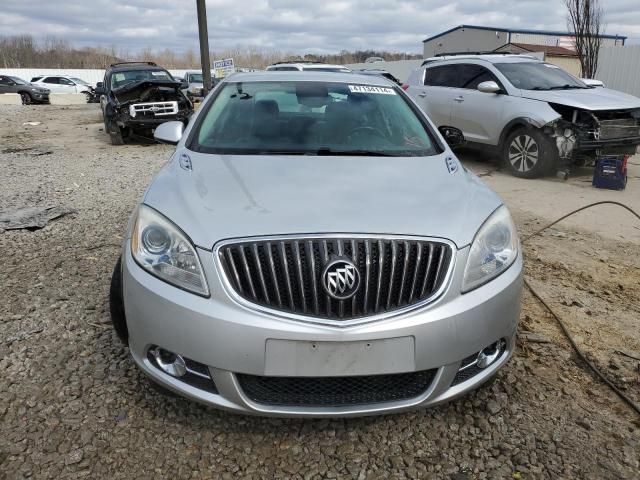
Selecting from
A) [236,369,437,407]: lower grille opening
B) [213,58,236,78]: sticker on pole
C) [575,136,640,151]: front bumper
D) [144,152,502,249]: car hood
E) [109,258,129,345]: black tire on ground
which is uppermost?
[213,58,236,78]: sticker on pole

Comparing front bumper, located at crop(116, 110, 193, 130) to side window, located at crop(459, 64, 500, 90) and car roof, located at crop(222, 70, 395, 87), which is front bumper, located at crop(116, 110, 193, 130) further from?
car roof, located at crop(222, 70, 395, 87)

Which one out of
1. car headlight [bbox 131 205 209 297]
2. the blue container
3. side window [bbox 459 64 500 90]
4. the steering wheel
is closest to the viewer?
car headlight [bbox 131 205 209 297]

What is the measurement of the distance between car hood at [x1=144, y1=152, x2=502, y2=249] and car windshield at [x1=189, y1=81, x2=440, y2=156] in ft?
0.61

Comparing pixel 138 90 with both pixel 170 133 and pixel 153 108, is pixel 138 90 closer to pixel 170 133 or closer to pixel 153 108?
pixel 153 108

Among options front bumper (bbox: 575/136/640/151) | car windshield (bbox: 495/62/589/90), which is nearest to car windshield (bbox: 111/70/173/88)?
car windshield (bbox: 495/62/589/90)

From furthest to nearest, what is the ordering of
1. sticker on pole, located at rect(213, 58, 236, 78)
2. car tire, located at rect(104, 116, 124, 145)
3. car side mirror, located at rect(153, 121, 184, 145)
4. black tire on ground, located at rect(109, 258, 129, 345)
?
1. sticker on pole, located at rect(213, 58, 236, 78)
2. car tire, located at rect(104, 116, 124, 145)
3. car side mirror, located at rect(153, 121, 184, 145)
4. black tire on ground, located at rect(109, 258, 129, 345)

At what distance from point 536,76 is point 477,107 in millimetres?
1002

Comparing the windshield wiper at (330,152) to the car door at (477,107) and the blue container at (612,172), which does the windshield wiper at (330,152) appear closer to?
the blue container at (612,172)

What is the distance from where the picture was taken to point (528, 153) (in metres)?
7.55

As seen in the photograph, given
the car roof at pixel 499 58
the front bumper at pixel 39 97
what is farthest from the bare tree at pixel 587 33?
the front bumper at pixel 39 97

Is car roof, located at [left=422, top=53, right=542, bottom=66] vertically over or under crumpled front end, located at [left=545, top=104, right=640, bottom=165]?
over

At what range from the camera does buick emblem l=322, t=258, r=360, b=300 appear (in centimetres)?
187

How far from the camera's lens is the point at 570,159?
7.26 meters

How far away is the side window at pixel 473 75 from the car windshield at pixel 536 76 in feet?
0.67
